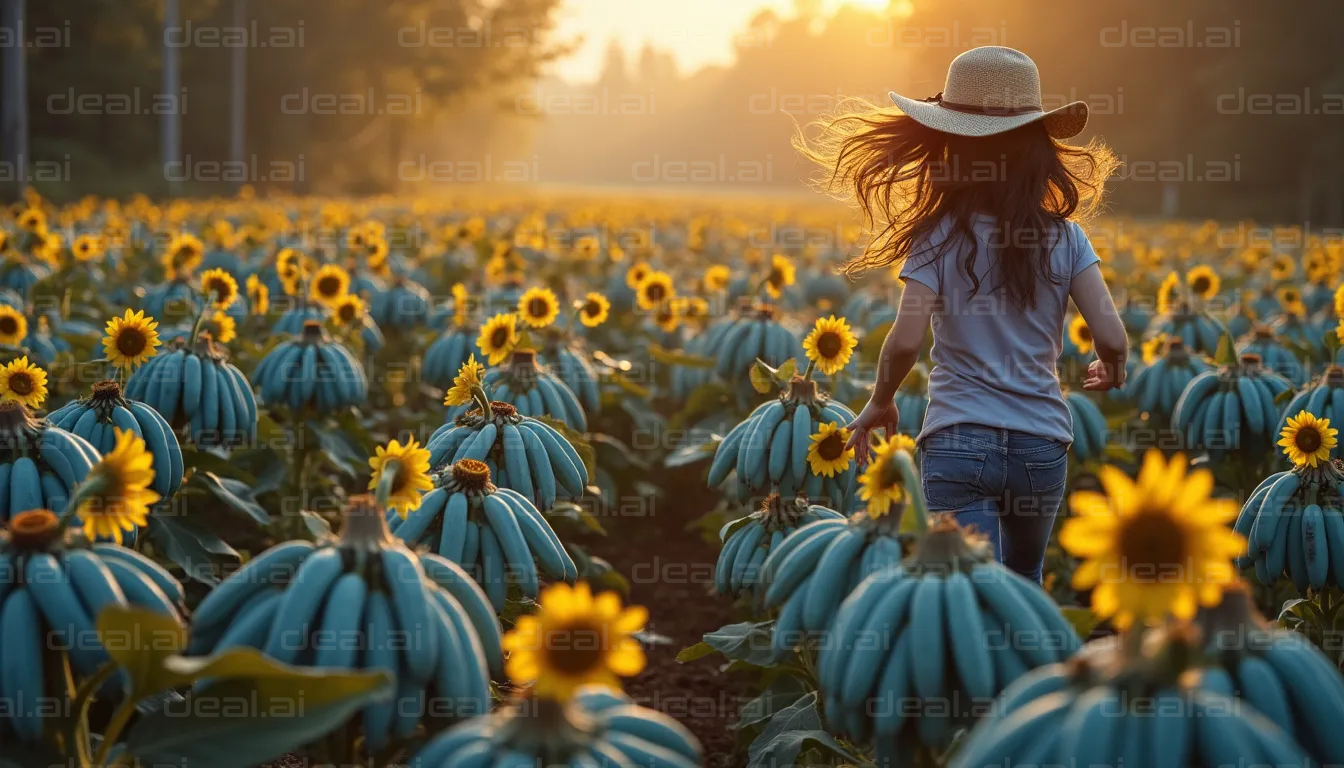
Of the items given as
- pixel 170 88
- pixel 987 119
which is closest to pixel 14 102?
pixel 170 88

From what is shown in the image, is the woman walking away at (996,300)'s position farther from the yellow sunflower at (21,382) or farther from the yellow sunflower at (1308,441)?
the yellow sunflower at (21,382)

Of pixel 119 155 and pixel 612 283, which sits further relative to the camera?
pixel 119 155

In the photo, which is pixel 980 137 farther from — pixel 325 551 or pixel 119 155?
pixel 119 155

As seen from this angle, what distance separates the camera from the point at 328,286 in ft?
24.1

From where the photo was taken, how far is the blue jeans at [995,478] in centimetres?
331

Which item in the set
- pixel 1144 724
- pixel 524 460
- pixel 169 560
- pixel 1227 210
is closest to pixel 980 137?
pixel 524 460

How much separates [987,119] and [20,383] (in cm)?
304

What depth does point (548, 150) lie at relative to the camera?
177 meters

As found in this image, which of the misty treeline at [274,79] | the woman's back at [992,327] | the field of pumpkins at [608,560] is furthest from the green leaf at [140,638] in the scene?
the misty treeline at [274,79]

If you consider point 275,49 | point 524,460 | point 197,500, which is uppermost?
point 275,49

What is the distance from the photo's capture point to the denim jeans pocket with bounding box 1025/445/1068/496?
3.33 m

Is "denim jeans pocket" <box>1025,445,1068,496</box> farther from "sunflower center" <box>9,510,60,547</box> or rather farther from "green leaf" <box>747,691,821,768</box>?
"sunflower center" <box>9,510,60,547</box>

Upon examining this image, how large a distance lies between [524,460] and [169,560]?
1484 millimetres

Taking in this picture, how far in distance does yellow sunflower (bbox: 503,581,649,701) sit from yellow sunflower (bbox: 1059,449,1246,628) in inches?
27.7
